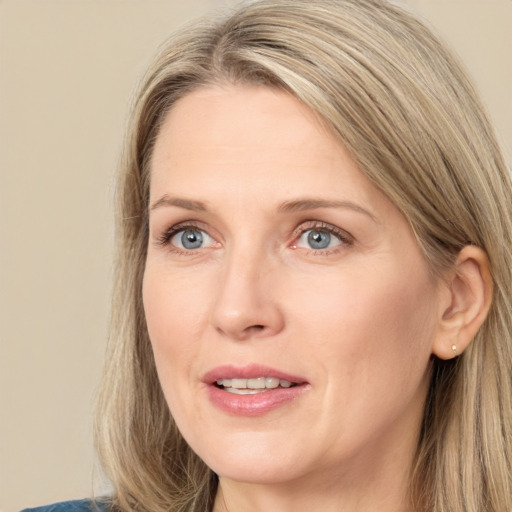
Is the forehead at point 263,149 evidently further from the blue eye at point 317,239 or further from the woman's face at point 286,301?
the blue eye at point 317,239

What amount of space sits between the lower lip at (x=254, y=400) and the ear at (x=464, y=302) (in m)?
0.43

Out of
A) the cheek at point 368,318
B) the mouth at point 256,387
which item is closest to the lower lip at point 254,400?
the mouth at point 256,387

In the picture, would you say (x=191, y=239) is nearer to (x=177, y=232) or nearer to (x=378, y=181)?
(x=177, y=232)

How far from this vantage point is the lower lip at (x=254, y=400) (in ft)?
9.14

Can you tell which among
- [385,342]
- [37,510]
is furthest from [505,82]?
[37,510]

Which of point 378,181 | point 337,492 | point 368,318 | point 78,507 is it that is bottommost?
point 78,507

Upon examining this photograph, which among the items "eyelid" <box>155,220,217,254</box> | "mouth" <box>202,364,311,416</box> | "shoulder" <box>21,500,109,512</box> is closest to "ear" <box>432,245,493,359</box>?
"mouth" <box>202,364,311,416</box>

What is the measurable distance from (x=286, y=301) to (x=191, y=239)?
364mm

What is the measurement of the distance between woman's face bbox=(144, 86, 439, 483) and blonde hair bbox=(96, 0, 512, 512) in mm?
78

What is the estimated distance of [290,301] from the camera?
2746 millimetres

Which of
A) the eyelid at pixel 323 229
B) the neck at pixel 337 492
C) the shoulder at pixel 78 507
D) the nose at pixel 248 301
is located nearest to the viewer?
the nose at pixel 248 301

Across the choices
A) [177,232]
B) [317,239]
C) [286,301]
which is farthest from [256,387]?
[177,232]

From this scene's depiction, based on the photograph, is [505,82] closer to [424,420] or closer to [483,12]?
[483,12]

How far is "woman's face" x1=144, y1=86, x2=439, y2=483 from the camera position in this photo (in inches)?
108
